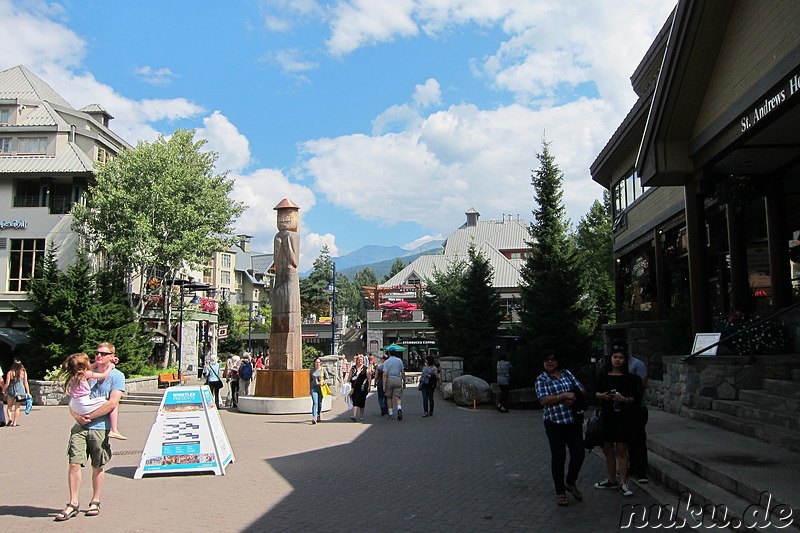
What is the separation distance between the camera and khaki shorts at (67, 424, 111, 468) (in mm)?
6660

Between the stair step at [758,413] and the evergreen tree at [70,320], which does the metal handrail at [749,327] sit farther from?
the evergreen tree at [70,320]

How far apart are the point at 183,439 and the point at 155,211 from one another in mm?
22400

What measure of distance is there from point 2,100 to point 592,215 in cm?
3857

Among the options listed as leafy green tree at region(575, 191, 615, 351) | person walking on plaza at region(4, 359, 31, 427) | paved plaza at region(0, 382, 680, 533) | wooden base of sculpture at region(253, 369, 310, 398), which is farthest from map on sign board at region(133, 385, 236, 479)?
leafy green tree at region(575, 191, 615, 351)

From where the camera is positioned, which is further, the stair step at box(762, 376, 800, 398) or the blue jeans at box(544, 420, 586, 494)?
the stair step at box(762, 376, 800, 398)

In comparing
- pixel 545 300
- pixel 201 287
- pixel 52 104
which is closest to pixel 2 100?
pixel 52 104

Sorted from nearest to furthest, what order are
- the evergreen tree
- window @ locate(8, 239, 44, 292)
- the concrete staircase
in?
1. the concrete staircase
2. the evergreen tree
3. window @ locate(8, 239, 44, 292)

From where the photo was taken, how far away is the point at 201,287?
36250 mm

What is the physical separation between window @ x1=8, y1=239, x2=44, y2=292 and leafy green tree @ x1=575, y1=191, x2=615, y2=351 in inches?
1131

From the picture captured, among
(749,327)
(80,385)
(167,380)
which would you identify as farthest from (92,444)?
(167,380)

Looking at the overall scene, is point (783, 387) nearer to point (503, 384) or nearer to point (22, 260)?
point (503, 384)

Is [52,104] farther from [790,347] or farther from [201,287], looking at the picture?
[790,347]

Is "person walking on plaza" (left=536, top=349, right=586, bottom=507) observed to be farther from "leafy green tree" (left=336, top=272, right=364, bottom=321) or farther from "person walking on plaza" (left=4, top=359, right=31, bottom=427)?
"leafy green tree" (left=336, top=272, right=364, bottom=321)

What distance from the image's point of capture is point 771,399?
8.77 meters
